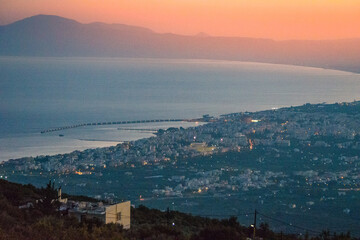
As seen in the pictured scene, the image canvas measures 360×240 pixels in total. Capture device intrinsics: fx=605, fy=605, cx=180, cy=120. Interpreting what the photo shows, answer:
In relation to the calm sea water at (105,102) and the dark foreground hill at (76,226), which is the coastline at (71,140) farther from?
the dark foreground hill at (76,226)

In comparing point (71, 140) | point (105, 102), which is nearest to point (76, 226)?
point (71, 140)

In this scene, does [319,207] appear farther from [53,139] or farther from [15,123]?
[15,123]

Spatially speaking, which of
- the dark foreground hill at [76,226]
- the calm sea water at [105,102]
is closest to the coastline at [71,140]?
the calm sea water at [105,102]

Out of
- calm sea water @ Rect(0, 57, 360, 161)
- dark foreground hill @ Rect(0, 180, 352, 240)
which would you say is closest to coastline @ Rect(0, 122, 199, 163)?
calm sea water @ Rect(0, 57, 360, 161)

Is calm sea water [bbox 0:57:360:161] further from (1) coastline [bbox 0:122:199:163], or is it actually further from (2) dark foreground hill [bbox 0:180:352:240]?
(2) dark foreground hill [bbox 0:180:352:240]

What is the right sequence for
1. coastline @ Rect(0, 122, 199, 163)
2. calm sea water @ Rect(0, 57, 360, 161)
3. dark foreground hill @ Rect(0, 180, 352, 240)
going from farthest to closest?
calm sea water @ Rect(0, 57, 360, 161) → coastline @ Rect(0, 122, 199, 163) → dark foreground hill @ Rect(0, 180, 352, 240)

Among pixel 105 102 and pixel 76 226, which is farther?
pixel 105 102

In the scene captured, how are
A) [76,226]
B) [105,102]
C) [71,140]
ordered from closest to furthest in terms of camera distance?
[76,226] → [71,140] → [105,102]

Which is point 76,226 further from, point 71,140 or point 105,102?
point 105,102
